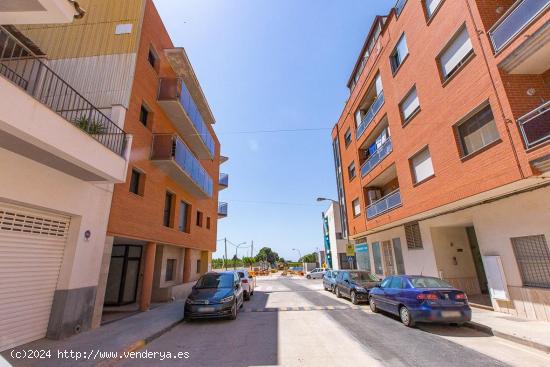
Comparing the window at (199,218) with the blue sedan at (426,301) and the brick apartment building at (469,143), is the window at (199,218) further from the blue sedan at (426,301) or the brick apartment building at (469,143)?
the blue sedan at (426,301)

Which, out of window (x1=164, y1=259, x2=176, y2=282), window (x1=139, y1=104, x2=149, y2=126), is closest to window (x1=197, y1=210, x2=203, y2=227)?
window (x1=164, y1=259, x2=176, y2=282)

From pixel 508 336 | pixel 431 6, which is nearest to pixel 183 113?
pixel 431 6

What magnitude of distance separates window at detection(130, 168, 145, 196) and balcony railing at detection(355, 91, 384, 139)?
1352 centimetres

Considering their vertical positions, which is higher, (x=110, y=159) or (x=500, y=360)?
→ (x=110, y=159)

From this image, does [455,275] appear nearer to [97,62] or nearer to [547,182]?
[547,182]

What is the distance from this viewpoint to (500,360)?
5164mm

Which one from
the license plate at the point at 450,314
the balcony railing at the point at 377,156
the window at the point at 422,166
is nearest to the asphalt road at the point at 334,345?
the license plate at the point at 450,314

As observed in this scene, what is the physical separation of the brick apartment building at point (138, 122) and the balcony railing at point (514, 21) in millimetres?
11966

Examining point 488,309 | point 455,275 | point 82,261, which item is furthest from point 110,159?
point 455,275

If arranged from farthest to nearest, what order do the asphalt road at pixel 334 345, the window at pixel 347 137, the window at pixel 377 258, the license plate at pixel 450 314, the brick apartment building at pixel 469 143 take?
the window at pixel 347 137, the window at pixel 377 258, the brick apartment building at pixel 469 143, the license plate at pixel 450 314, the asphalt road at pixel 334 345

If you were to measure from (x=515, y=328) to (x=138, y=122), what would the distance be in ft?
46.1

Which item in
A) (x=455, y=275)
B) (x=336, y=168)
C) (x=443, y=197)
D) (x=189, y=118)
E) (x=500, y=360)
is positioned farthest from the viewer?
(x=336, y=168)

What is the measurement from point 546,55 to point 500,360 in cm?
782

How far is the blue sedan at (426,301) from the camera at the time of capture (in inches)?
289
